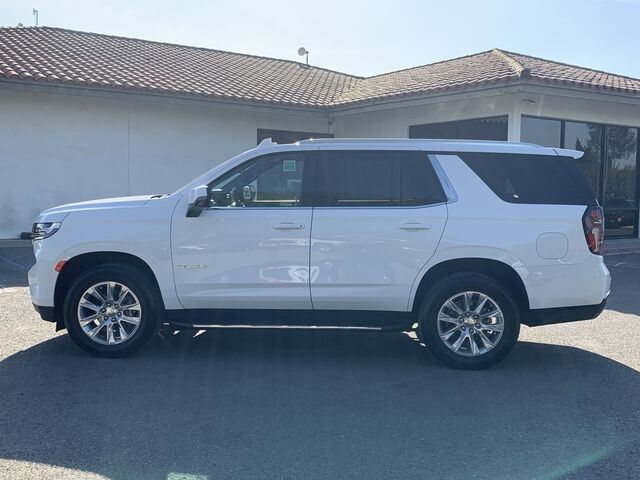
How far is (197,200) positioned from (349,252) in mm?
1423

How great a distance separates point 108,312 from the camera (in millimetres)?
5680

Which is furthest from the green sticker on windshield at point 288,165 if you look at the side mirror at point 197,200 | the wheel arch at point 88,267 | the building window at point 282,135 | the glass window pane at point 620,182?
the glass window pane at point 620,182

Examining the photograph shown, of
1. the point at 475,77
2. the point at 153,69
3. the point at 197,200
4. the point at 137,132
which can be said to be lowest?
the point at 197,200

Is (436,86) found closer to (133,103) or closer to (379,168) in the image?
(133,103)

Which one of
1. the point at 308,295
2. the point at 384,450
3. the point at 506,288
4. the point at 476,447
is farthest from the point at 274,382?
the point at 506,288

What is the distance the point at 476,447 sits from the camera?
3953 millimetres

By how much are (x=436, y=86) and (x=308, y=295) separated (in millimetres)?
9271

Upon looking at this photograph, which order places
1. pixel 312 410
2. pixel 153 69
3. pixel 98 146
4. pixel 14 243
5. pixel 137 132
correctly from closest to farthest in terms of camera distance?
pixel 312 410, pixel 14 243, pixel 98 146, pixel 137 132, pixel 153 69

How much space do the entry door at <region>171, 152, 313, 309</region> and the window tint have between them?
1.67 m

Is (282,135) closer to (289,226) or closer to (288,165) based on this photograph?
(288,165)

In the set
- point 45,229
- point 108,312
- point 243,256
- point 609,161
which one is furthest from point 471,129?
point 45,229

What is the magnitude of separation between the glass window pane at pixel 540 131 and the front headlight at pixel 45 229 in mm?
10541

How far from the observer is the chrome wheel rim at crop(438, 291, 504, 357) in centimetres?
551

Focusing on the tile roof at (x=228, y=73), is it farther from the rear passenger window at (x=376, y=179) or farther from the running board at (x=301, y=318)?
the running board at (x=301, y=318)
